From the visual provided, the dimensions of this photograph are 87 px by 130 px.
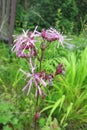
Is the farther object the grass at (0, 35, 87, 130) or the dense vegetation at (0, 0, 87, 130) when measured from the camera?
the grass at (0, 35, 87, 130)

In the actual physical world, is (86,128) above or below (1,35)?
below

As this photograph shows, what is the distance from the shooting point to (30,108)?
3.25 meters

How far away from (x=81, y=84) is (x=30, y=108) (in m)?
0.59

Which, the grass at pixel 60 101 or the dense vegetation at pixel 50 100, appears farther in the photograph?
the grass at pixel 60 101

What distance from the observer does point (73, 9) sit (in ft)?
26.9

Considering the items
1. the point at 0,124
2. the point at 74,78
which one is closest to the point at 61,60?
the point at 74,78

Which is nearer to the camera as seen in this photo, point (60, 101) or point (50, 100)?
point (60, 101)

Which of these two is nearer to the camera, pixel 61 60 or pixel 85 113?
pixel 85 113

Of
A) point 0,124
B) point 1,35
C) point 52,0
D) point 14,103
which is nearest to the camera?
point 0,124

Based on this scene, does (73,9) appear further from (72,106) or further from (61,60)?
(72,106)

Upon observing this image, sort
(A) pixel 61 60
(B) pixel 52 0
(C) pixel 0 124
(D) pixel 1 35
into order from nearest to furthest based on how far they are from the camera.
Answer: (C) pixel 0 124 < (A) pixel 61 60 < (D) pixel 1 35 < (B) pixel 52 0

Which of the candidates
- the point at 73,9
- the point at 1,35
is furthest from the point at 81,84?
the point at 73,9

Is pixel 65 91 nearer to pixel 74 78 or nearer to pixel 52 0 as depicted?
pixel 74 78

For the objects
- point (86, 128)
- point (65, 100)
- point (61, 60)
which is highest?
point (61, 60)
